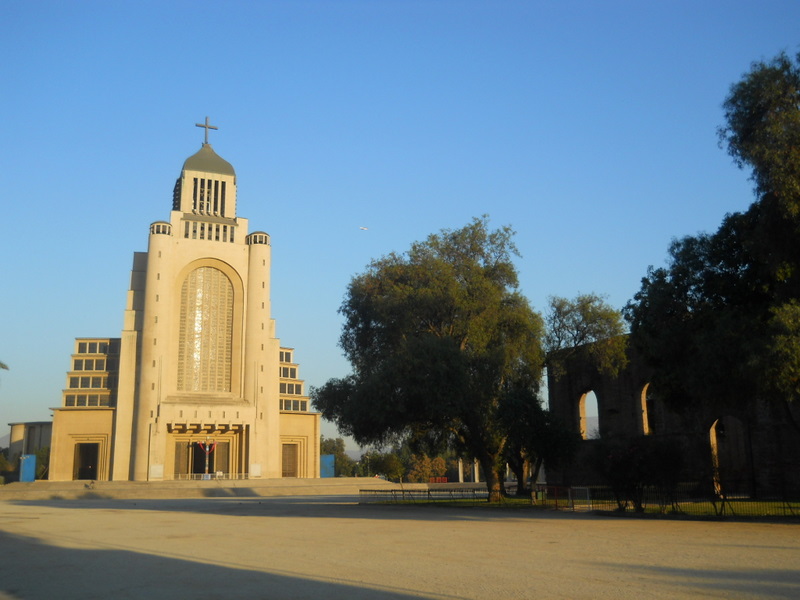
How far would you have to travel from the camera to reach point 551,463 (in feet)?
100

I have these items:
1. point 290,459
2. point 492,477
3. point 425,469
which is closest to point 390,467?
point 425,469

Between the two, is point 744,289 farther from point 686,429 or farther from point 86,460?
point 86,460

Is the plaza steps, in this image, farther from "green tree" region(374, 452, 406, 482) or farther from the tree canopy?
the tree canopy

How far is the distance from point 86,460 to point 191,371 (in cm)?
1213

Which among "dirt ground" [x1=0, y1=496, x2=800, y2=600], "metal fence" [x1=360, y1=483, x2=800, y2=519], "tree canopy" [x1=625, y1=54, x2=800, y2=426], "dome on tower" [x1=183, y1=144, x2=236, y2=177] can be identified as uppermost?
"dome on tower" [x1=183, y1=144, x2=236, y2=177]

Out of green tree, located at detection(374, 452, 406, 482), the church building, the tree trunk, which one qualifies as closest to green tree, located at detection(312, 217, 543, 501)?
the tree trunk

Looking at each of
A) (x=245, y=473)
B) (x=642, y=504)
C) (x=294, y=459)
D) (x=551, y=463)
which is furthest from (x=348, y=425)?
(x=294, y=459)

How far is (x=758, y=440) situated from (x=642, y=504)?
8.98 meters

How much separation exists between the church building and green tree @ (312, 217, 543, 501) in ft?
111

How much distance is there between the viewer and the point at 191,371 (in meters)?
68.1

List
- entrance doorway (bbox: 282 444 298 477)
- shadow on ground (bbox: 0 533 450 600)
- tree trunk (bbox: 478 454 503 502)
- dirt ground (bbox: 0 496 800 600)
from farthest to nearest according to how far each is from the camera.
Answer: entrance doorway (bbox: 282 444 298 477) → tree trunk (bbox: 478 454 503 502) → dirt ground (bbox: 0 496 800 600) → shadow on ground (bbox: 0 533 450 600)

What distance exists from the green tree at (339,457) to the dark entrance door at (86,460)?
138 feet

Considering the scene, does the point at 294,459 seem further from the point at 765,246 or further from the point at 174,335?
the point at 765,246

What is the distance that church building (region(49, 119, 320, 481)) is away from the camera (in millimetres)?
65562
